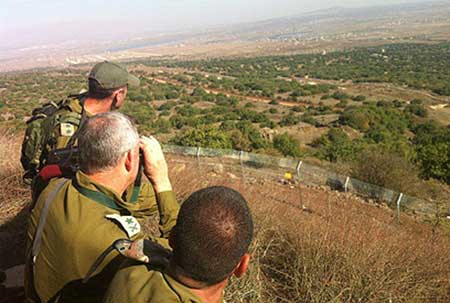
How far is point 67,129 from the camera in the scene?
2781 millimetres

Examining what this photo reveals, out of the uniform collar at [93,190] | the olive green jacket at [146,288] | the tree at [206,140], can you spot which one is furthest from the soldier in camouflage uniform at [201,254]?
the tree at [206,140]

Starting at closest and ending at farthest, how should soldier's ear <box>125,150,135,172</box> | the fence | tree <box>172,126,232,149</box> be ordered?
soldier's ear <box>125,150,135,172</box>
the fence
tree <box>172,126,232,149</box>

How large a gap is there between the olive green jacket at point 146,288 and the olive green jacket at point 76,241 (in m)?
0.26

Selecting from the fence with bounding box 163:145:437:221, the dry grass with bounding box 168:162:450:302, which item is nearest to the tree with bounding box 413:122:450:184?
the fence with bounding box 163:145:437:221

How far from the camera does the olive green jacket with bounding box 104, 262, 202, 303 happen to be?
129 centimetres

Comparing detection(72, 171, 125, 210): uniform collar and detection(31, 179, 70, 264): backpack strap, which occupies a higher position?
detection(72, 171, 125, 210): uniform collar

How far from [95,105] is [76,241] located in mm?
1553

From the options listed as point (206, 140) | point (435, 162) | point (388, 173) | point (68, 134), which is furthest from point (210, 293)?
point (435, 162)

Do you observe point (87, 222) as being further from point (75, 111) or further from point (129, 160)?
point (75, 111)

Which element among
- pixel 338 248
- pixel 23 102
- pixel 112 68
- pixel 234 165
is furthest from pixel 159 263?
pixel 23 102

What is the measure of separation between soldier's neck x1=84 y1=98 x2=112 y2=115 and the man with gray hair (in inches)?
46.8

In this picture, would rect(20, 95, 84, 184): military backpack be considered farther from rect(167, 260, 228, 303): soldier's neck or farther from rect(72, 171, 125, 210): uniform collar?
rect(167, 260, 228, 303): soldier's neck

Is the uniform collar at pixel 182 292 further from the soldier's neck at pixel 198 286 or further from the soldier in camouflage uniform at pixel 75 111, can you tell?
the soldier in camouflage uniform at pixel 75 111

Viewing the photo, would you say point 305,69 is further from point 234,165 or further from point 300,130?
point 234,165
